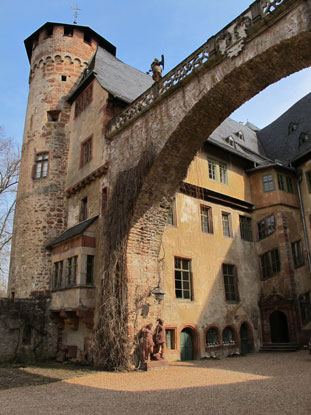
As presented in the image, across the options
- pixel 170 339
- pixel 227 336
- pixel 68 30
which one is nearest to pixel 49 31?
pixel 68 30

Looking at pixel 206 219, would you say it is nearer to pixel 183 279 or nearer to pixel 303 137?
pixel 183 279

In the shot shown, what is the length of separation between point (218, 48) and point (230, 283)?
9940 millimetres

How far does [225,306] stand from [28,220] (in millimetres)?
8608

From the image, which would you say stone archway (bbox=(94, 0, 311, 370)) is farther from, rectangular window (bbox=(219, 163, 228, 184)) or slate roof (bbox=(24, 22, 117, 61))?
slate roof (bbox=(24, 22, 117, 61))

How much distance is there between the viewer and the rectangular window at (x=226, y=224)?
1628 cm

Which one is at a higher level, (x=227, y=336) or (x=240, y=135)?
(x=240, y=135)

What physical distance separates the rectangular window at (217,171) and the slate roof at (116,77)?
4394 mm

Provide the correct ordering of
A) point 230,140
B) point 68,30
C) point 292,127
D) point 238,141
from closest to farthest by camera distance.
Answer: point 68,30
point 230,140
point 238,141
point 292,127

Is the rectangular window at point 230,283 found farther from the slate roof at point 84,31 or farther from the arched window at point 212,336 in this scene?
the slate roof at point 84,31

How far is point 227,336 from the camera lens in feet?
47.8

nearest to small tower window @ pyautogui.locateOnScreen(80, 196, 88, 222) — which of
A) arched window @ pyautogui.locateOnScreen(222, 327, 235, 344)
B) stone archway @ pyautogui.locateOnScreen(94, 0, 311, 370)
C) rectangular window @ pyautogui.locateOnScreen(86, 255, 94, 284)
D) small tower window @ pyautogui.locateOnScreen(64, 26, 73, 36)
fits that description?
stone archway @ pyautogui.locateOnScreen(94, 0, 311, 370)

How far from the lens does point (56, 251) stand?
43.0 feet

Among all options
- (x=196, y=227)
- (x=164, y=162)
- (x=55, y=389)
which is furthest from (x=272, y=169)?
(x=55, y=389)

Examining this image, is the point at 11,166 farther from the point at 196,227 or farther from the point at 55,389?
the point at 55,389
